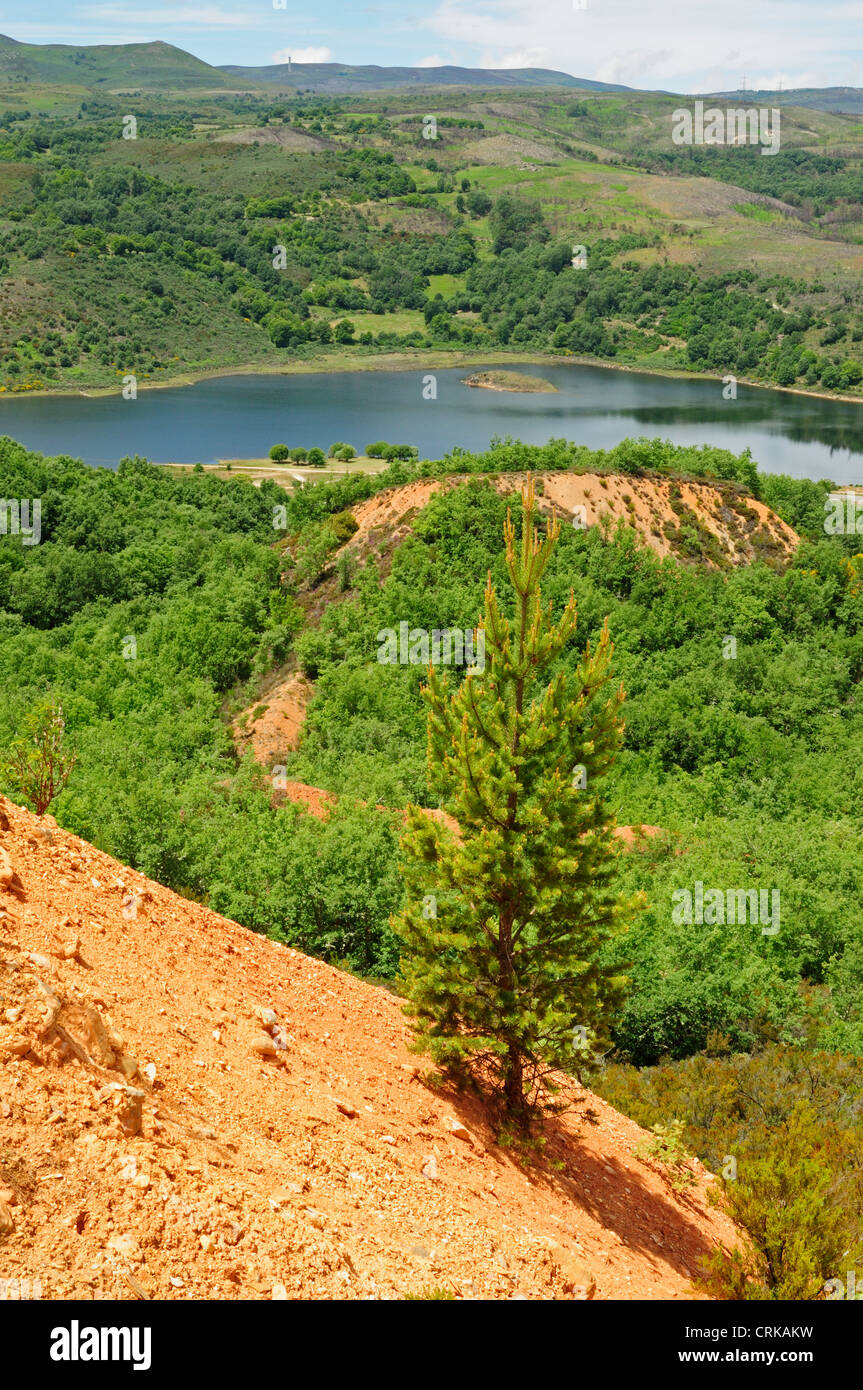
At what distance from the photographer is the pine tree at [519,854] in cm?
1104

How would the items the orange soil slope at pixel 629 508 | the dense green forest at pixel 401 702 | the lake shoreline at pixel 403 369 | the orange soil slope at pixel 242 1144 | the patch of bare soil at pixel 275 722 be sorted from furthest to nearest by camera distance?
the lake shoreline at pixel 403 369 → the orange soil slope at pixel 629 508 → the patch of bare soil at pixel 275 722 → the dense green forest at pixel 401 702 → the orange soil slope at pixel 242 1144

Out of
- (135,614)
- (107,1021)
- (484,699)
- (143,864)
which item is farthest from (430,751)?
(135,614)

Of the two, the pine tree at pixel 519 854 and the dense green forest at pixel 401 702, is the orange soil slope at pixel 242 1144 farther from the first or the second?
the dense green forest at pixel 401 702

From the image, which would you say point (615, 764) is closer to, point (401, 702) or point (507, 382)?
point (401, 702)

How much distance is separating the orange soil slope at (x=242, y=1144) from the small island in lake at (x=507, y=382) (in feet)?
428

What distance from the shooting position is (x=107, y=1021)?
9133 mm

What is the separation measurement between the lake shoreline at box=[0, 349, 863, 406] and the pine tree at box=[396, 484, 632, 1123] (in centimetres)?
12542

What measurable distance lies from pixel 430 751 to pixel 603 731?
76.7 inches

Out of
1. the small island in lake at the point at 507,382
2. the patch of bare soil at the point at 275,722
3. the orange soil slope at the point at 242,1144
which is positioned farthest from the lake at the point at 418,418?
the orange soil slope at the point at 242,1144

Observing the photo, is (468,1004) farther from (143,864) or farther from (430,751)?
(143,864)

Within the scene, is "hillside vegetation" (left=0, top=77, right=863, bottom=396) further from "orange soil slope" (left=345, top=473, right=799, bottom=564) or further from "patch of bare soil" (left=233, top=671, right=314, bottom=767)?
"patch of bare soil" (left=233, top=671, right=314, bottom=767)

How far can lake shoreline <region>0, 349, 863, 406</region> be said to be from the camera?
127 metres

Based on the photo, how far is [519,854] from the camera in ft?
36.3

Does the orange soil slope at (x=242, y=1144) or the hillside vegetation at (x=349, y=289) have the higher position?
the hillside vegetation at (x=349, y=289)
